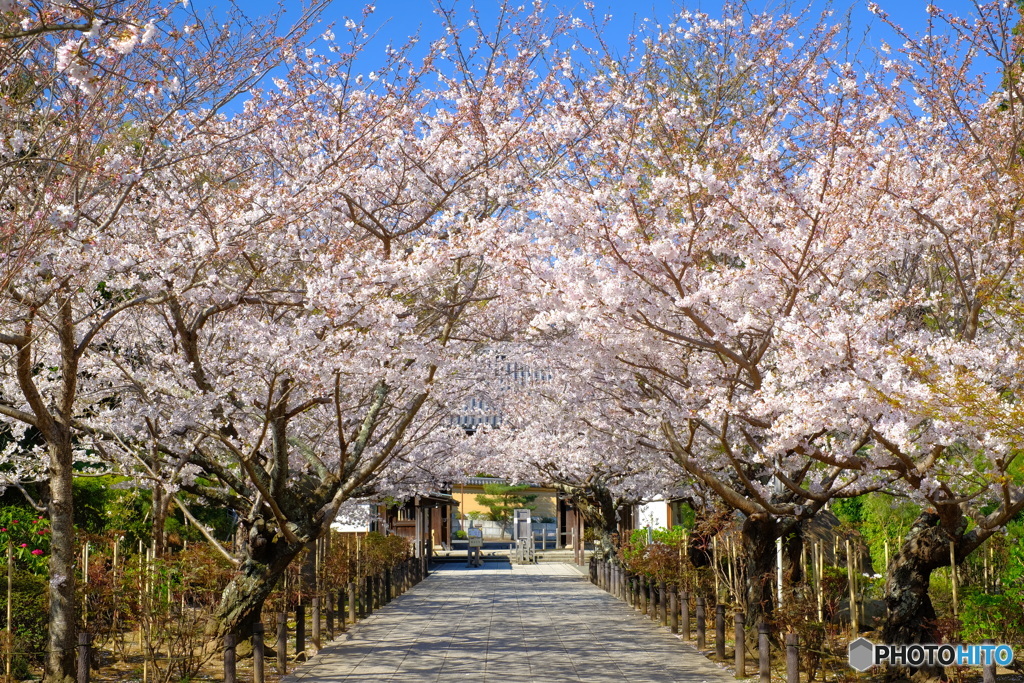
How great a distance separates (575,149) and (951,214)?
414 cm

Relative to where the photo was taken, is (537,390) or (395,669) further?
(537,390)

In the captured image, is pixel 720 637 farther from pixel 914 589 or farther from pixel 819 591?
pixel 914 589

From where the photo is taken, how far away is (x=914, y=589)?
10.0 m

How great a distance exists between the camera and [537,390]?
21672mm

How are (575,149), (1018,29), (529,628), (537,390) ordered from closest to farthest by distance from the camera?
(1018,29)
(575,149)
(529,628)
(537,390)

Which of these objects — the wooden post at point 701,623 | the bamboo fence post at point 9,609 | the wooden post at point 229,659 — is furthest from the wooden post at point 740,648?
the bamboo fence post at point 9,609

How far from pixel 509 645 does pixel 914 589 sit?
552 cm

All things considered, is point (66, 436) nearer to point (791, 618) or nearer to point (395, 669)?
point (395, 669)

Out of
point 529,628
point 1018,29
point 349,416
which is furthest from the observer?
point 529,628

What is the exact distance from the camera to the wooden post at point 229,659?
857 centimetres

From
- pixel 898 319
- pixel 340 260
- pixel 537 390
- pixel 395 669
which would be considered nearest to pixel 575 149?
pixel 340 260

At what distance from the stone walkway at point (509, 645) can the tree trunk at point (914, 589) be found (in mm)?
1860

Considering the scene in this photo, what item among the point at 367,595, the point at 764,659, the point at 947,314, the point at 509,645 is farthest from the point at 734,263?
the point at 367,595

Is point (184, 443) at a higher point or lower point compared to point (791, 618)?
higher
